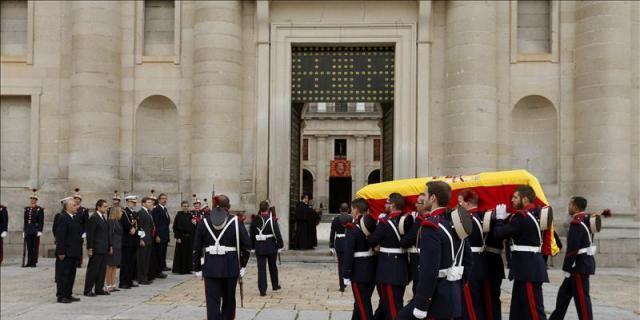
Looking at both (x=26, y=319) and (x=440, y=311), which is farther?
(x=26, y=319)

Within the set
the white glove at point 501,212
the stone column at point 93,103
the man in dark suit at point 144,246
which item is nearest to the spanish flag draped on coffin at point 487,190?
the white glove at point 501,212

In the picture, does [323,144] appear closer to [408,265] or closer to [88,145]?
[88,145]

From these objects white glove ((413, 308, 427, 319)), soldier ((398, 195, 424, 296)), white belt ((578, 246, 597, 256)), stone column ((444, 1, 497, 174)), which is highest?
stone column ((444, 1, 497, 174))

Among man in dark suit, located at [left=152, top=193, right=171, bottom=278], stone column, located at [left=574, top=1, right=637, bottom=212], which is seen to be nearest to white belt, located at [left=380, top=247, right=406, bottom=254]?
man in dark suit, located at [left=152, top=193, right=171, bottom=278]

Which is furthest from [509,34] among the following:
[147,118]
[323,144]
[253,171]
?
[323,144]

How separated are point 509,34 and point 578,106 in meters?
2.77

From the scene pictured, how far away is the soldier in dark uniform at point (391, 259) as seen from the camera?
808cm

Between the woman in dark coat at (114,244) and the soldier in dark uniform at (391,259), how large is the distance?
6.80 meters

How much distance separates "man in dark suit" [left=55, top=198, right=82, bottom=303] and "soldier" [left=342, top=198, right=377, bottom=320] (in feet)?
18.7

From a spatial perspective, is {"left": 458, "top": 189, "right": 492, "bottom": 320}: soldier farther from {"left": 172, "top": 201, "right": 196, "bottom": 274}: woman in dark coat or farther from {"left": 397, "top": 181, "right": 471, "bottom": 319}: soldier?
{"left": 172, "top": 201, "right": 196, "bottom": 274}: woman in dark coat

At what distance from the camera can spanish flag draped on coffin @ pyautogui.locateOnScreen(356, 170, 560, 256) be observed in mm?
9102

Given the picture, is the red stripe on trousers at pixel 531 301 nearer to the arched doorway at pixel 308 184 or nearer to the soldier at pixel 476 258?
the soldier at pixel 476 258

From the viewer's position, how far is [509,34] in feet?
64.0

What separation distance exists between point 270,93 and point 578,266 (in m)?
12.1
